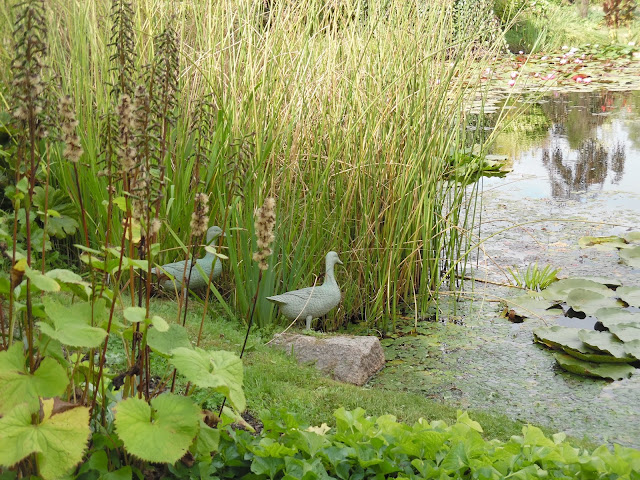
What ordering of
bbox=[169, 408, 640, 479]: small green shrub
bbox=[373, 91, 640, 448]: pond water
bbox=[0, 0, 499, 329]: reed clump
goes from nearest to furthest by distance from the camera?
bbox=[169, 408, 640, 479]: small green shrub < bbox=[373, 91, 640, 448]: pond water < bbox=[0, 0, 499, 329]: reed clump

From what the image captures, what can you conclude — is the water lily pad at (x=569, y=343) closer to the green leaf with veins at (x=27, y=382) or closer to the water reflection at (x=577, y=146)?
the water reflection at (x=577, y=146)

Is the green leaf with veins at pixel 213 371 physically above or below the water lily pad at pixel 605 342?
above

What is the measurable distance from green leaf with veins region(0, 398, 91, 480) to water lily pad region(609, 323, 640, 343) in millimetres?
3160

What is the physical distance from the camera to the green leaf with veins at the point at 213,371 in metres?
1.31

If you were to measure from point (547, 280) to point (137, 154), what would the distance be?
3.66m

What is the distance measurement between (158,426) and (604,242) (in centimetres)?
470

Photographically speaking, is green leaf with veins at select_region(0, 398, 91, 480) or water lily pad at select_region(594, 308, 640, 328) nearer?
green leaf with veins at select_region(0, 398, 91, 480)

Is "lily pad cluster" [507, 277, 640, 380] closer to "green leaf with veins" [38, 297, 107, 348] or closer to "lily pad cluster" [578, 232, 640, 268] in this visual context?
"lily pad cluster" [578, 232, 640, 268]

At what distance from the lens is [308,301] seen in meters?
3.53

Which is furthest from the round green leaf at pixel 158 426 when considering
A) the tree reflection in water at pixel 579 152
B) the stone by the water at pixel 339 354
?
the tree reflection in water at pixel 579 152

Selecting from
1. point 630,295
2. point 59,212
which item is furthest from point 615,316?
point 59,212

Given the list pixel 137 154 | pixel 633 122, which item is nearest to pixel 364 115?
pixel 137 154

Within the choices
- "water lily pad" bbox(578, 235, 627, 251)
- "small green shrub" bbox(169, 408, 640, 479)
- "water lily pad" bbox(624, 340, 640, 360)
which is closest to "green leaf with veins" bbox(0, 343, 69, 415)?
"small green shrub" bbox(169, 408, 640, 479)

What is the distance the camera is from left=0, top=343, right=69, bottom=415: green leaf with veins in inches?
50.8
